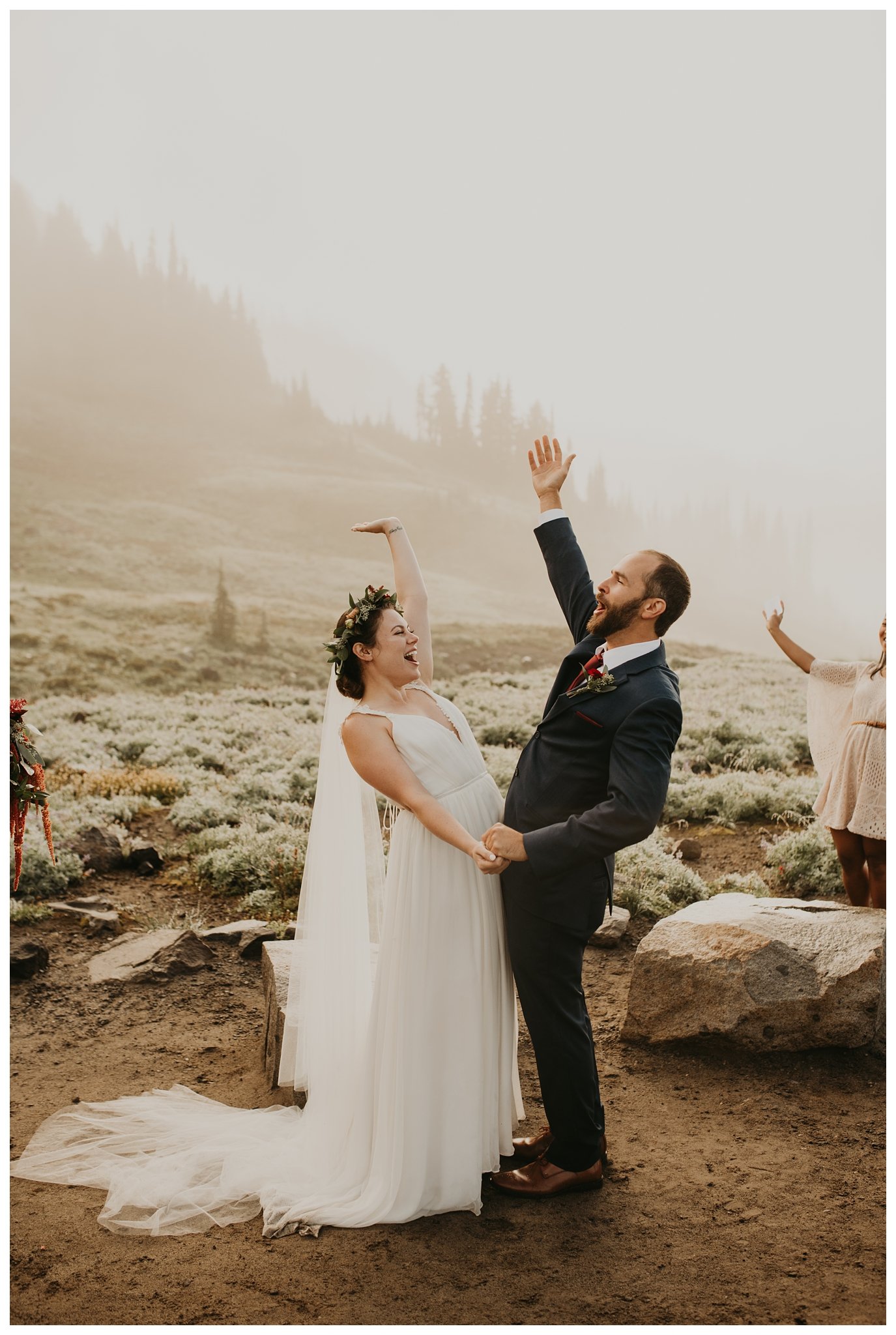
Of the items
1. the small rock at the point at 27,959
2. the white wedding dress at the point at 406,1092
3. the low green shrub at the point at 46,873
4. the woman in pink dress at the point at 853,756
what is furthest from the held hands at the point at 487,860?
the low green shrub at the point at 46,873

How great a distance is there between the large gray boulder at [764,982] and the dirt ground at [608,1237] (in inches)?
6.5

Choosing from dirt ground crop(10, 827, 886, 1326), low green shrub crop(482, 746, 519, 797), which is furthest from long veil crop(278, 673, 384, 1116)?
low green shrub crop(482, 746, 519, 797)

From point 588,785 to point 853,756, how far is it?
3.27 m

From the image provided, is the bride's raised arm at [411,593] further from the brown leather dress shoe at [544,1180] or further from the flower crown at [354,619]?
the brown leather dress shoe at [544,1180]

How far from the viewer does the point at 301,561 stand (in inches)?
1292

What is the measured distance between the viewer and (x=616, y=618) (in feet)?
12.0

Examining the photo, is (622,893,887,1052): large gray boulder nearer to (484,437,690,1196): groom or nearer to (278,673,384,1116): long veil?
(484,437,690,1196): groom

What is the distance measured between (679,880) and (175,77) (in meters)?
44.6

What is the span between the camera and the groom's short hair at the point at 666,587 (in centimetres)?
359

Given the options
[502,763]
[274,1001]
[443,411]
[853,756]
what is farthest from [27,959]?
[443,411]

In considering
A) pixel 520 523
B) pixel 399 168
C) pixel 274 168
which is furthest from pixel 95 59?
pixel 520 523

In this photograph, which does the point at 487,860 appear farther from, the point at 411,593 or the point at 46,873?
the point at 46,873

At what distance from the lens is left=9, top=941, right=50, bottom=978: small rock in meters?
6.30

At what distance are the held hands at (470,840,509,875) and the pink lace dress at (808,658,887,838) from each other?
3503mm
